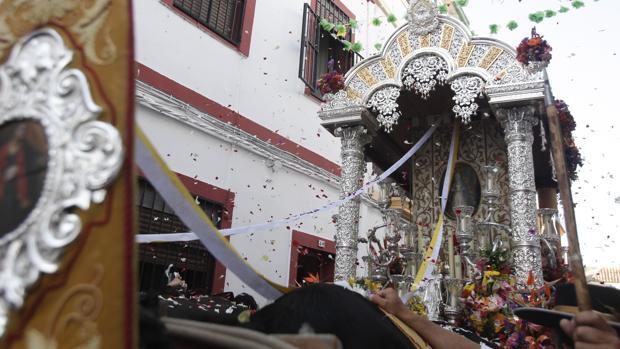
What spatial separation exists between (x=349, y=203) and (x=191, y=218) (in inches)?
143

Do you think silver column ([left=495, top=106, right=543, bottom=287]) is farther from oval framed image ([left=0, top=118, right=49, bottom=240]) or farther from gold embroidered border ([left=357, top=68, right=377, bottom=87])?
oval framed image ([left=0, top=118, right=49, bottom=240])

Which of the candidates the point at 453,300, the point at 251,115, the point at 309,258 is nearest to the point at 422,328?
the point at 453,300

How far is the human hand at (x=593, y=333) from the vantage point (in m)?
Answer: 1.31

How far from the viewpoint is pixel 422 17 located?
4891 mm

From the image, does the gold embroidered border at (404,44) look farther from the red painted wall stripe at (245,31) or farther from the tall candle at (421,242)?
the red painted wall stripe at (245,31)

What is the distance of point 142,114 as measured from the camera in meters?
5.42

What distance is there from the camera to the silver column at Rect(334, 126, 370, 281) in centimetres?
467

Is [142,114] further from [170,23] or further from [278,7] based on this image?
[278,7]

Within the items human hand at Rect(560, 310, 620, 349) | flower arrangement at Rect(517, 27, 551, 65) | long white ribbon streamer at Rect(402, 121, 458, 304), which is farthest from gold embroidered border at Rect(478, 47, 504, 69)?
human hand at Rect(560, 310, 620, 349)

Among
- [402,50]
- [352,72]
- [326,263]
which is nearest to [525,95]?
[402,50]

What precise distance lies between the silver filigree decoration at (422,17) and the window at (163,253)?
3254 mm

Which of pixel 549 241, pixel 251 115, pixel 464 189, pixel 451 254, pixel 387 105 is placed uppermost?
pixel 251 115

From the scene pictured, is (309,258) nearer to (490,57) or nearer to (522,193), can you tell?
(522,193)

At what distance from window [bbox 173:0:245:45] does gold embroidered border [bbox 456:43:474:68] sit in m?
3.47
